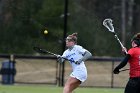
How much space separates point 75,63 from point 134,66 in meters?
2.86

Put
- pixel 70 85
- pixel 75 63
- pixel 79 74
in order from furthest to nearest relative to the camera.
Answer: pixel 75 63
pixel 79 74
pixel 70 85

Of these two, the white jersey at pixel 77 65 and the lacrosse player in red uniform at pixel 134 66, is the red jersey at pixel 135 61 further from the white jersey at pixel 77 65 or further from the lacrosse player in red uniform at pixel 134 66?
the white jersey at pixel 77 65

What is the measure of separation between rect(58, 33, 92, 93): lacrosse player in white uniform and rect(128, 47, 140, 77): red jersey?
2674 mm

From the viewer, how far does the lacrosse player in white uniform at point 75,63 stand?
17.8 m

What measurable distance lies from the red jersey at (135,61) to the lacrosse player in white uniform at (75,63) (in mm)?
2674

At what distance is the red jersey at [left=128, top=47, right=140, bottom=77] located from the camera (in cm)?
1533

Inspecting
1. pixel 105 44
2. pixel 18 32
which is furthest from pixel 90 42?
pixel 18 32

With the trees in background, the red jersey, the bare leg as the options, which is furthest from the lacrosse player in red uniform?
the trees in background

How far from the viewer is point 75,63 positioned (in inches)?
708

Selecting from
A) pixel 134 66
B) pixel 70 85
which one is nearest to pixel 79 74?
pixel 70 85

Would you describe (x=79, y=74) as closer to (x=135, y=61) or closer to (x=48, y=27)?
(x=135, y=61)

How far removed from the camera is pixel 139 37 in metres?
15.5

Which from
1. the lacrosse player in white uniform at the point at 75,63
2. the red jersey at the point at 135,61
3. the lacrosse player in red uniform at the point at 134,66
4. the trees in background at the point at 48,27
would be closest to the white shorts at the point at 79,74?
the lacrosse player in white uniform at the point at 75,63

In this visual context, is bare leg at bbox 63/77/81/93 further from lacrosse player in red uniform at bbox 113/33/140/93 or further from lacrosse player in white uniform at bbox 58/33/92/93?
lacrosse player in red uniform at bbox 113/33/140/93
